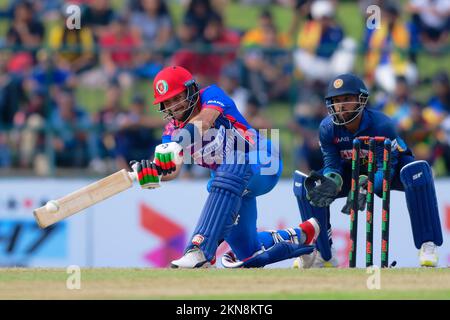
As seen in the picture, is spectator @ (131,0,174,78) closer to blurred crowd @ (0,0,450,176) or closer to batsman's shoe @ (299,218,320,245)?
blurred crowd @ (0,0,450,176)

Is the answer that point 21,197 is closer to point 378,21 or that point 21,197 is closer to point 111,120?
point 111,120

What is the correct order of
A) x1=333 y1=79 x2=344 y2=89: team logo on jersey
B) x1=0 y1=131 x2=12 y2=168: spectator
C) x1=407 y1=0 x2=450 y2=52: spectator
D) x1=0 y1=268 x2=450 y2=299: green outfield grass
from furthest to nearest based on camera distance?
x1=407 y1=0 x2=450 y2=52: spectator, x1=0 y1=131 x2=12 y2=168: spectator, x1=333 y1=79 x2=344 y2=89: team logo on jersey, x1=0 y1=268 x2=450 y2=299: green outfield grass

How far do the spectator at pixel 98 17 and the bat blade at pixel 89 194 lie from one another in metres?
7.44

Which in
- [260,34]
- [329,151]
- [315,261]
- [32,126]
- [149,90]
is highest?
[260,34]

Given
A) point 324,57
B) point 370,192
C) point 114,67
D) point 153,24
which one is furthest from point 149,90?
point 370,192

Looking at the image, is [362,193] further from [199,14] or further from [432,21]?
[432,21]

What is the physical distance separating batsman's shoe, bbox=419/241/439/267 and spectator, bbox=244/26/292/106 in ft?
17.4

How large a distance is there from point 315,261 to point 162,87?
2.51m

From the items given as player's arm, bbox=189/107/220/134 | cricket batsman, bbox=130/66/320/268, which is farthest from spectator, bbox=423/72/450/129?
player's arm, bbox=189/107/220/134

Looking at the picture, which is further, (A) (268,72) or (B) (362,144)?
(A) (268,72)

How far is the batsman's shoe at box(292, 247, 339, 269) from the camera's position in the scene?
1169cm

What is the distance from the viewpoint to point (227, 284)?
30.7ft

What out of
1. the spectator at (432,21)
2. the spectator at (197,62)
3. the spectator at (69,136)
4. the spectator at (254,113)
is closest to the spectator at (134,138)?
the spectator at (69,136)

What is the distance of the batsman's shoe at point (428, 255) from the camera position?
11.1 metres
